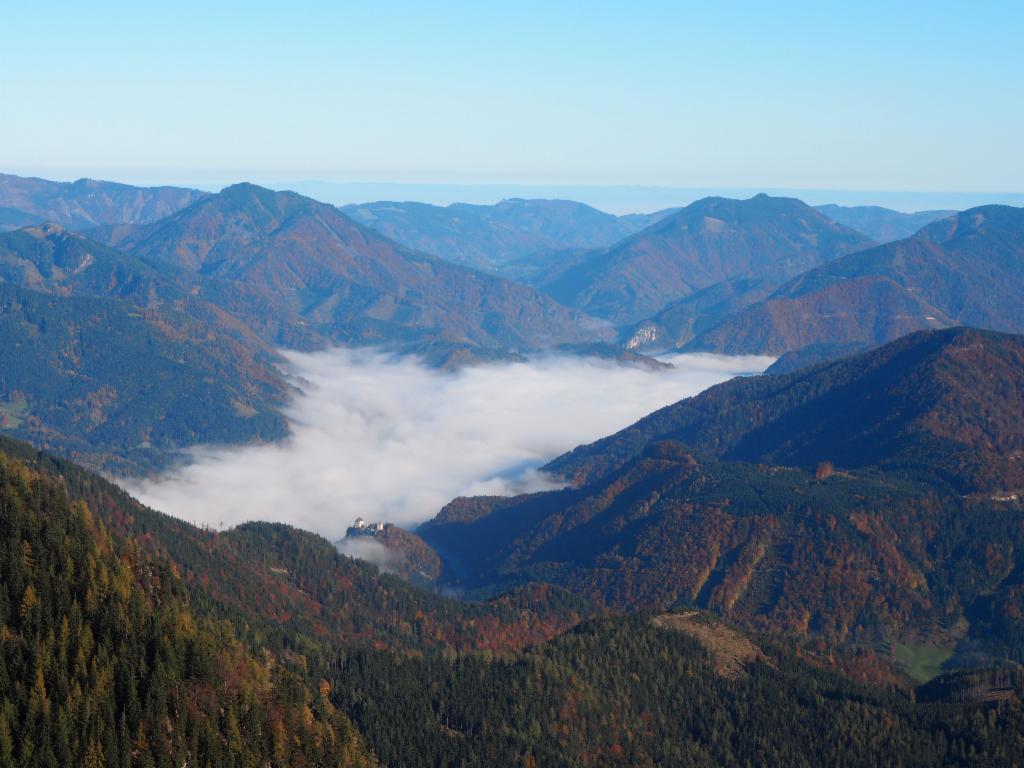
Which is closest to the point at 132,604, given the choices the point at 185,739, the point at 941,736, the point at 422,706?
the point at 185,739

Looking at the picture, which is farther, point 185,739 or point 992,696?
point 992,696

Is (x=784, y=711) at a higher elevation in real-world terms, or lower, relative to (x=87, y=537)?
lower

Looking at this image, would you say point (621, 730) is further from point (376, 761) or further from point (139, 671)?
point (139, 671)

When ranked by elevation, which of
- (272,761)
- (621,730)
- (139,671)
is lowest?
(621,730)

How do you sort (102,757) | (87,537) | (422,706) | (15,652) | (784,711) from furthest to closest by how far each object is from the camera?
1. (784,711)
2. (422,706)
3. (87,537)
4. (15,652)
5. (102,757)

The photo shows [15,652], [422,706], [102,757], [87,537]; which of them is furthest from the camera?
[422,706]

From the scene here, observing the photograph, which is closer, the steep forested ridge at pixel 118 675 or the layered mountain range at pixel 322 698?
the steep forested ridge at pixel 118 675

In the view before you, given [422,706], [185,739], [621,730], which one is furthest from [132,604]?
[621,730]

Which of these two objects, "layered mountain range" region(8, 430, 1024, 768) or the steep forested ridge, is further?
"layered mountain range" region(8, 430, 1024, 768)

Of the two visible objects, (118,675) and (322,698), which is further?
(322,698)

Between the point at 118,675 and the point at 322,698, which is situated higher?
the point at 118,675
